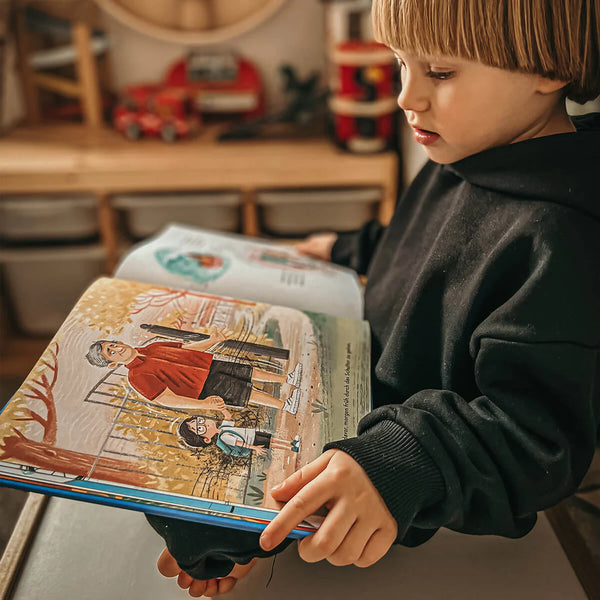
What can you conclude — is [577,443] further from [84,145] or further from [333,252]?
[84,145]

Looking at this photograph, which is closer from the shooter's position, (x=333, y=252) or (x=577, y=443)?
(x=577, y=443)

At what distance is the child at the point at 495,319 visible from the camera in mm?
467

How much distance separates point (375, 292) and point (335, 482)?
13.4 inches

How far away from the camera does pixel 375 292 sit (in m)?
0.76

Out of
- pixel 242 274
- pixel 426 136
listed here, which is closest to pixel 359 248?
pixel 242 274

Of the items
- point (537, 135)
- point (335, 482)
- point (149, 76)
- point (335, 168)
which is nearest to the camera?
point (335, 482)

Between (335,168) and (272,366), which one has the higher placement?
(272,366)

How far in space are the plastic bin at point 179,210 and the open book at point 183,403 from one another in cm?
81

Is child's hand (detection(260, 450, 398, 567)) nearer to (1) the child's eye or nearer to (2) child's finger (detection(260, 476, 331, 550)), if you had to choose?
Answer: (2) child's finger (detection(260, 476, 331, 550))

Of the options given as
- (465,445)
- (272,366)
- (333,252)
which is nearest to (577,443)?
(465,445)

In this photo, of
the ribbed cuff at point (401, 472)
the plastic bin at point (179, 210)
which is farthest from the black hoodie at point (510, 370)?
the plastic bin at point (179, 210)

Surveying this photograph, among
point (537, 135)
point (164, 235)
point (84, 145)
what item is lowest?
point (84, 145)

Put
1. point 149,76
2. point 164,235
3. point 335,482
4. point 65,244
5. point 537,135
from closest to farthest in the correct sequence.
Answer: point 335,482 → point 537,135 → point 164,235 → point 65,244 → point 149,76

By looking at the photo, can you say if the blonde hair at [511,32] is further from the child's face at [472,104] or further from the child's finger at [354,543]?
the child's finger at [354,543]
